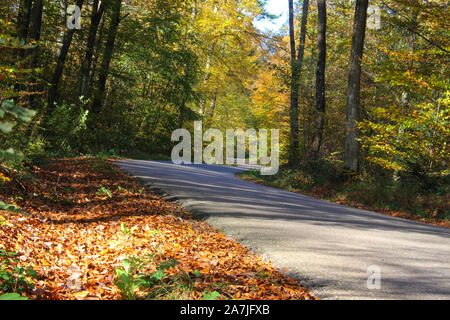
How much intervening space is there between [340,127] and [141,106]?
13.5 m

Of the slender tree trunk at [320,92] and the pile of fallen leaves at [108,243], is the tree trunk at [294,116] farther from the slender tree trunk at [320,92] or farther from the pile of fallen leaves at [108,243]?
the pile of fallen leaves at [108,243]

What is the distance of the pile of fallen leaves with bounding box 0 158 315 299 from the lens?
12.1 feet

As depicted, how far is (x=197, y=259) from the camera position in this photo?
4449 millimetres

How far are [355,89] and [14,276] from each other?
1334cm

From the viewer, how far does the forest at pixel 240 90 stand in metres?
10.9

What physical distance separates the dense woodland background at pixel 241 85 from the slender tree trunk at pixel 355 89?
38mm

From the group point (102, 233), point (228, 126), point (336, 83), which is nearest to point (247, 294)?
point (102, 233)

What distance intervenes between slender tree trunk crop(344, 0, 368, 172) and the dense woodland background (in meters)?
0.04

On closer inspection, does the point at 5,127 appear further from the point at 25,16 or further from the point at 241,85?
the point at 241,85

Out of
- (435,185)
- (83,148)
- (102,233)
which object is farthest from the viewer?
(83,148)

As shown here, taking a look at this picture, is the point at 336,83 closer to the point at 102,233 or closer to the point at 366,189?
the point at 366,189

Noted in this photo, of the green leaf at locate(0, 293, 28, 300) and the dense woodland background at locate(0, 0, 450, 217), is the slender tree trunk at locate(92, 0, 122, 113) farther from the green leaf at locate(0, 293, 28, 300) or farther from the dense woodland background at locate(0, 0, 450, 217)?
the green leaf at locate(0, 293, 28, 300)

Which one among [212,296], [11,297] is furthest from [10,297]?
[212,296]

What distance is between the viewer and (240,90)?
1356 inches
